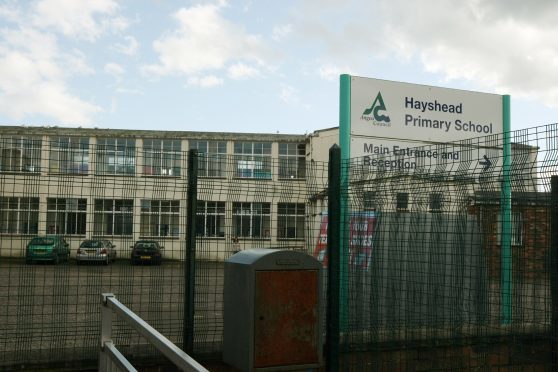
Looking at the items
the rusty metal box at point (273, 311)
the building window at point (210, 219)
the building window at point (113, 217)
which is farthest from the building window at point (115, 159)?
the rusty metal box at point (273, 311)

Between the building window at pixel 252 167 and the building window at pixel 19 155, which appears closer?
the building window at pixel 19 155

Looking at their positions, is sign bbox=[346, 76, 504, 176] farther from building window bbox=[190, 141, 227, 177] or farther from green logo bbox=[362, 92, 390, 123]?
building window bbox=[190, 141, 227, 177]

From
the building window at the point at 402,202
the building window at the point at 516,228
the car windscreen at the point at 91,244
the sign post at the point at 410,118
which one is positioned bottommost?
the car windscreen at the point at 91,244

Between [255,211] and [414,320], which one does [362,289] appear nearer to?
[414,320]

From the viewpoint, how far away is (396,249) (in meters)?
6.24

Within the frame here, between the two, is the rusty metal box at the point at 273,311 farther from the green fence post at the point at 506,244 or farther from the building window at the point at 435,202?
the green fence post at the point at 506,244

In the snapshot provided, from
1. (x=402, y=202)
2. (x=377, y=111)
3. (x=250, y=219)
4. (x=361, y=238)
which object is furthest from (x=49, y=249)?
(x=377, y=111)

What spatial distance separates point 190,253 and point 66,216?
3.90 ft

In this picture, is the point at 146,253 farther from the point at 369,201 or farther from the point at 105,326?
the point at 369,201

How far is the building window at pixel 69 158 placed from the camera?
5.93 m

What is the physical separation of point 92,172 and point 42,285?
1187 mm

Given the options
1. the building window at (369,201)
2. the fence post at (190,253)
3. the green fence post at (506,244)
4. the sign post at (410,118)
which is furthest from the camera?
the sign post at (410,118)

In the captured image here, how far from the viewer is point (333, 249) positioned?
19.9ft

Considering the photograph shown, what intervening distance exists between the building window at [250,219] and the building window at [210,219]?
0.15 metres
